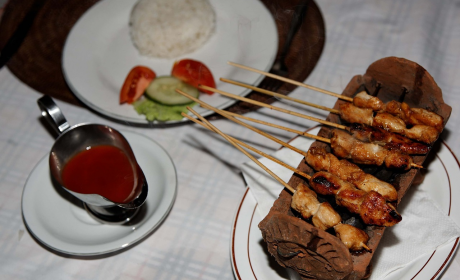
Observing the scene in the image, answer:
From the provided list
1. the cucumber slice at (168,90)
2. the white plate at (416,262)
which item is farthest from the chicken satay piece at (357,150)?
the cucumber slice at (168,90)

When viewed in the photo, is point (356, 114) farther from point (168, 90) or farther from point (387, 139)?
point (168, 90)

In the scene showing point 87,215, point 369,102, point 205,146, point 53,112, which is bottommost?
point 87,215

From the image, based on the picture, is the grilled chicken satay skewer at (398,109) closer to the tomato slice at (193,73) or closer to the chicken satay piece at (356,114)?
the chicken satay piece at (356,114)

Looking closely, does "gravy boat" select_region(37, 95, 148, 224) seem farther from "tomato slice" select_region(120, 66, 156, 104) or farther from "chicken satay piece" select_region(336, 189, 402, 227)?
"chicken satay piece" select_region(336, 189, 402, 227)

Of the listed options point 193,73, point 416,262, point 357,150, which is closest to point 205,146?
point 193,73

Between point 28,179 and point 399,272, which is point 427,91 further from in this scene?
point 28,179

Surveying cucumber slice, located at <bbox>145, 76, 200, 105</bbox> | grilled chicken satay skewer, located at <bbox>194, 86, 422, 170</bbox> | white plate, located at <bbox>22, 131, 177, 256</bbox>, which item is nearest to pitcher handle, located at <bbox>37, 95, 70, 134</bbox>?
white plate, located at <bbox>22, 131, 177, 256</bbox>
